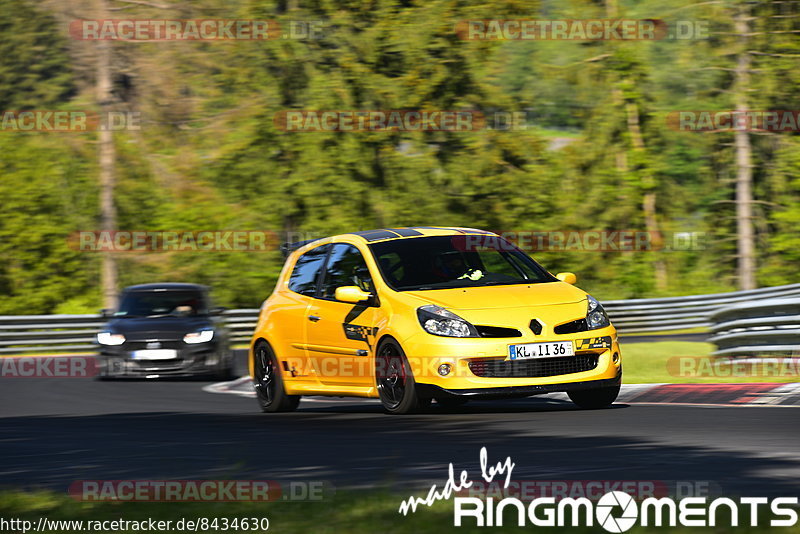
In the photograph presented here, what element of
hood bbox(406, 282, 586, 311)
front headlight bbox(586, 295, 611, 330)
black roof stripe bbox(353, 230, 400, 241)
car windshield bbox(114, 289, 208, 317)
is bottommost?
car windshield bbox(114, 289, 208, 317)

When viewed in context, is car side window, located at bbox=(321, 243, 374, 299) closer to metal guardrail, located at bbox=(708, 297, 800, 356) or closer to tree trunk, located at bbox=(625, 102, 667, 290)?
metal guardrail, located at bbox=(708, 297, 800, 356)

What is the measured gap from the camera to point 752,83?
37094mm

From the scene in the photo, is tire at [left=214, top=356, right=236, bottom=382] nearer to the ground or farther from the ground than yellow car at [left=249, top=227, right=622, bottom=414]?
nearer to the ground

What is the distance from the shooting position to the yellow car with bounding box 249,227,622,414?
10.9 m

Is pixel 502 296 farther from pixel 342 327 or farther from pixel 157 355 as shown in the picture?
pixel 157 355

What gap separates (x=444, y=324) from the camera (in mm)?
10953

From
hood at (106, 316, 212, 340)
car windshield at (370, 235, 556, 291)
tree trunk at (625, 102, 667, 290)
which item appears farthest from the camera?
tree trunk at (625, 102, 667, 290)

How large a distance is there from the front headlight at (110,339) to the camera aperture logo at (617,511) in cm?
1334

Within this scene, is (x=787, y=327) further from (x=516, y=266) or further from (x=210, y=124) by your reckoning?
(x=210, y=124)

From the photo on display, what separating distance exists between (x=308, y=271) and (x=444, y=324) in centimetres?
252

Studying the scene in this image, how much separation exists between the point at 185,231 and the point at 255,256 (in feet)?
12.0

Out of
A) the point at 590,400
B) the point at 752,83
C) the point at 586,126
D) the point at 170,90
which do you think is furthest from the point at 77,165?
the point at 590,400

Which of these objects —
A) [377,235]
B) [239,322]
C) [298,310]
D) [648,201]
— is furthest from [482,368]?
[648,201]

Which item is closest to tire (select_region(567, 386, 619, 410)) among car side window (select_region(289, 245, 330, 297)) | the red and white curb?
the red and white curb
